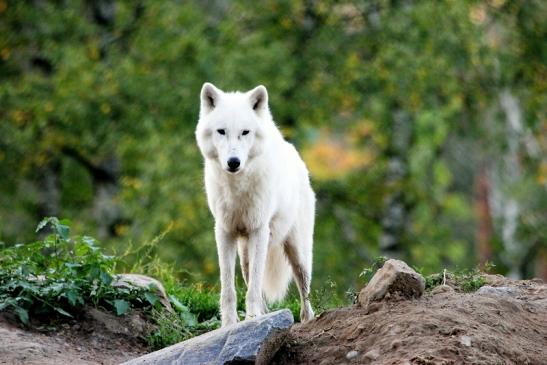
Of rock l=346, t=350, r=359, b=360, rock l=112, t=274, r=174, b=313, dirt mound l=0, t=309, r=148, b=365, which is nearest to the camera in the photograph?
rock l=346, t=350, r=359, b=360

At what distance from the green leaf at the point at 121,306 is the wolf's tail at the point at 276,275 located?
4.56ft

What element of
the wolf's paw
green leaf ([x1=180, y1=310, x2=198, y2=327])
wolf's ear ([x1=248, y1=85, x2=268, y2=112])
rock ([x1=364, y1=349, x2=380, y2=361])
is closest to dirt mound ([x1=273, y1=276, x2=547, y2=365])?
rock ([x1=364, y1=349, x2=380, y2=361])

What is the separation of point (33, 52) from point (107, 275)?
1143cm

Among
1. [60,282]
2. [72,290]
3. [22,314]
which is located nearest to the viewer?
[22,314]

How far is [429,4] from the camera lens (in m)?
17.8

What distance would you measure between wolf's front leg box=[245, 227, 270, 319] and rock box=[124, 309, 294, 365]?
1.35 m

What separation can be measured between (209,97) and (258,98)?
14.3 inches

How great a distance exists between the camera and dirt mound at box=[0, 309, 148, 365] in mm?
6660

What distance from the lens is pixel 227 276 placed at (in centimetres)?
770

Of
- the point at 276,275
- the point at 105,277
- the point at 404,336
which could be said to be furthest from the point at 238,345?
the point at 276,275

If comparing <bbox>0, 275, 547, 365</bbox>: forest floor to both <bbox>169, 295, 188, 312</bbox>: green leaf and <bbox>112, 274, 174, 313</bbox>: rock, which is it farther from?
<bbox>169, 295, 188, 312</bbox>: green leaf

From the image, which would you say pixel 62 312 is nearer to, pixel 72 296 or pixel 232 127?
pixel 72 296

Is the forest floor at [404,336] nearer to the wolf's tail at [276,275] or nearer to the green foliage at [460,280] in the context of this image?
the green foliage at [460,280]

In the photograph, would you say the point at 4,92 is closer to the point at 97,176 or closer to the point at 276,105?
the point at 97,176
